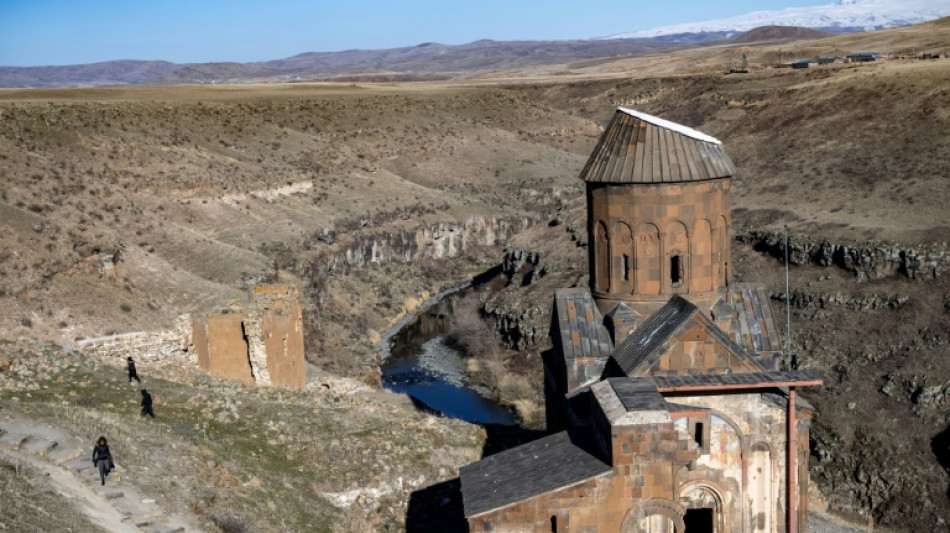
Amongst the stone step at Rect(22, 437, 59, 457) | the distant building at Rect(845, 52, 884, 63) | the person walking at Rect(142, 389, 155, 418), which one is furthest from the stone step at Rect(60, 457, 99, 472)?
the distant building at Rect(845, 52, 884, 63)

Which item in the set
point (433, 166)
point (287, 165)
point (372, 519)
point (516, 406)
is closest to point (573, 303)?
point (372, 519)

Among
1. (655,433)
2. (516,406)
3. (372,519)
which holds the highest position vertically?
(655,433)

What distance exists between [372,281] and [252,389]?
23.2 m

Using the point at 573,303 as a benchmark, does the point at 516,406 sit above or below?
below

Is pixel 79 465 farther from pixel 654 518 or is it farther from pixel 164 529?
pixel 654 518

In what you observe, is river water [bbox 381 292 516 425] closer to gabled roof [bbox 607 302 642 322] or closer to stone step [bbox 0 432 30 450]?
gabled roof [bbox 607 302 642 322]

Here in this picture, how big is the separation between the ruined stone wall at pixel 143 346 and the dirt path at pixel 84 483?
242 inches

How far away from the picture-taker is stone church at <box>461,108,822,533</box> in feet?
38.0

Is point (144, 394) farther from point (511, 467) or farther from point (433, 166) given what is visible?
point (433, 166)

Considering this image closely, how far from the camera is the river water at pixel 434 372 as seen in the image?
29266mm

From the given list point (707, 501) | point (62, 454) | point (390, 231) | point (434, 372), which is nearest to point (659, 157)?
point (707, 501)

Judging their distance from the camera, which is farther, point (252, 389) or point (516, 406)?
point (516, 406)

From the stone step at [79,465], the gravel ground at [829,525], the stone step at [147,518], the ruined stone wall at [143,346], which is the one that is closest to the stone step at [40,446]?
the stone step at [79,465]

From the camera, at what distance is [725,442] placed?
45.0 feet
